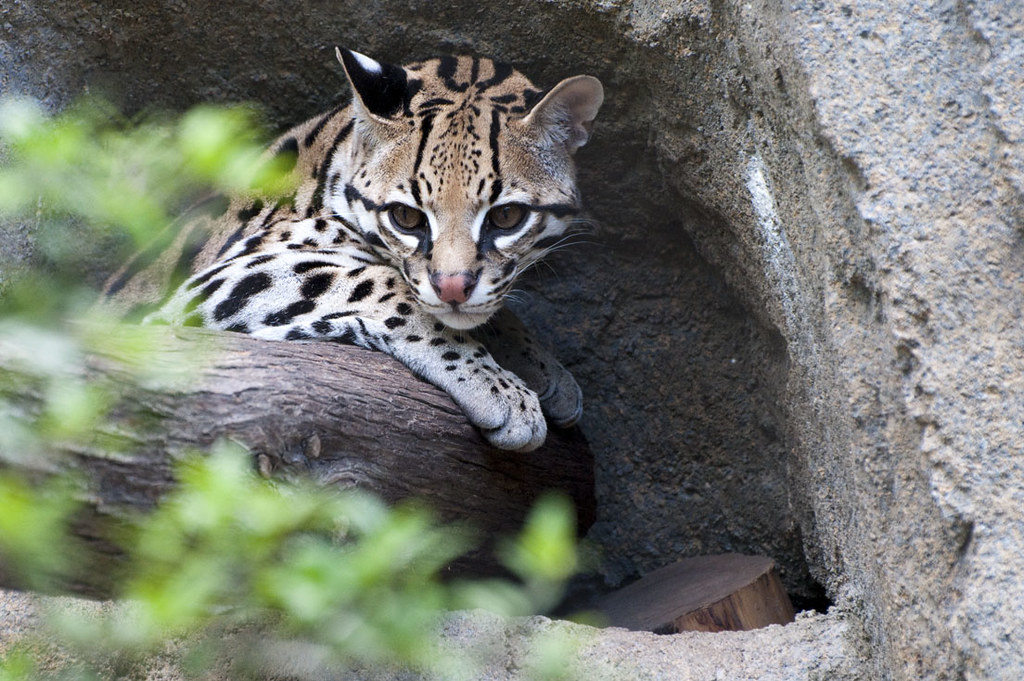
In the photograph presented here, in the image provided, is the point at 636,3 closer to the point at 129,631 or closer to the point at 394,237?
the point at 394,237

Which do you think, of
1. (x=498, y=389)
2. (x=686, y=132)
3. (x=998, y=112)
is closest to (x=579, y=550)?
(x=498, y=389)

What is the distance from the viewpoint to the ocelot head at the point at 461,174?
331 cm

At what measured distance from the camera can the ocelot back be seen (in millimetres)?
3213

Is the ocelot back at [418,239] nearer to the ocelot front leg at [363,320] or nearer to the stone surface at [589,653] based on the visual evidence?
the ocelot front leg at [363,320]

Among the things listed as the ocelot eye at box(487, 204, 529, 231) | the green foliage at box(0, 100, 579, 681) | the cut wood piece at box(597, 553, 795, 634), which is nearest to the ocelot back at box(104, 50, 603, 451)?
the ocelot eye at box(487, 204, 529, 231)

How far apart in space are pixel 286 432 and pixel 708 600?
1.53m

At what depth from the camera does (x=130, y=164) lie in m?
2.02

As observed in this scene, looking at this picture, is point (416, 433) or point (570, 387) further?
point (570, 387)

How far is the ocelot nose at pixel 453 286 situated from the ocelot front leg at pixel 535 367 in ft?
1.77

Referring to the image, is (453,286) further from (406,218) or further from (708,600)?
(708,600)

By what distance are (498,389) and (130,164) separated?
1.44 metres

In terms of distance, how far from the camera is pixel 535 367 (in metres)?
3.77

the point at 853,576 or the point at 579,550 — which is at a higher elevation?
the point at 853,576

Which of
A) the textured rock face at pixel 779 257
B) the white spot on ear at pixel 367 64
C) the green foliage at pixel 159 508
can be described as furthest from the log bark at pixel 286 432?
the white spot on ear at pixel 367 64
